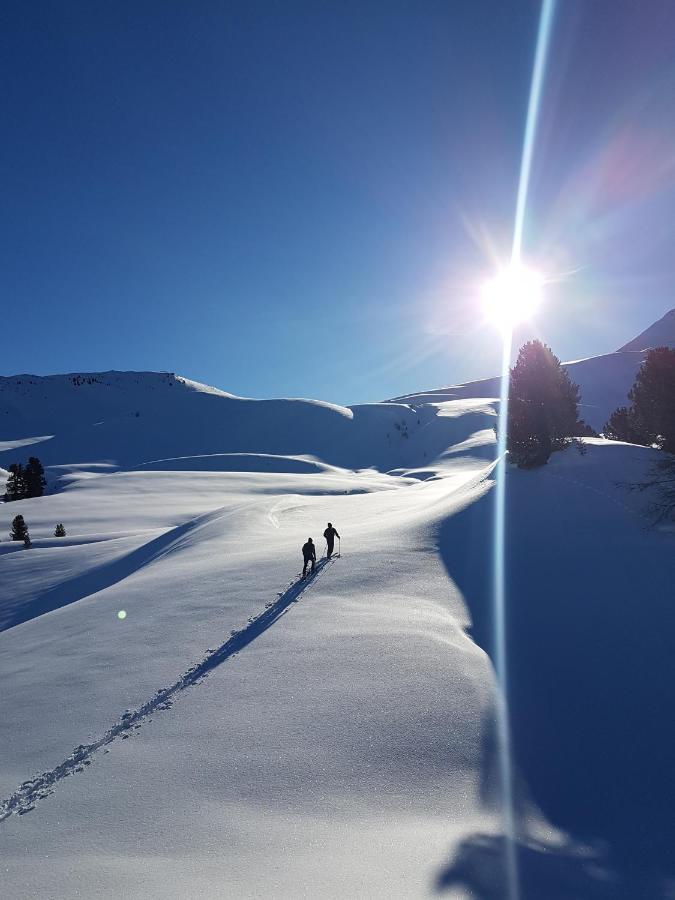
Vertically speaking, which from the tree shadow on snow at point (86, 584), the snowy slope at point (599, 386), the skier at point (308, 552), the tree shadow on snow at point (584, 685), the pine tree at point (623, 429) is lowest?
the tree shadow on snow at point (86, 584)

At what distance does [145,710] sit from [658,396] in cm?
2155

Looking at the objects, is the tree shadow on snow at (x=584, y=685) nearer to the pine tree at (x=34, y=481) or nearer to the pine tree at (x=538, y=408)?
the pine tree at (x=538, y=408)

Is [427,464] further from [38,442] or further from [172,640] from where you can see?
[38,442]

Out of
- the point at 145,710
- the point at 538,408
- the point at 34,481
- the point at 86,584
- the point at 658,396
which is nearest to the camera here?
the point at 145,710

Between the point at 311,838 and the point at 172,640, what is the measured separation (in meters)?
7.12

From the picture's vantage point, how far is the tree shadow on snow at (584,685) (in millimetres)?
5551

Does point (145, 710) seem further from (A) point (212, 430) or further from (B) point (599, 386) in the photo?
(B) point (599, 386)

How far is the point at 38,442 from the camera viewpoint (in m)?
124

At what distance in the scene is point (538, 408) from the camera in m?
22.5

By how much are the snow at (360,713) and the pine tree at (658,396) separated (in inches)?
67.2

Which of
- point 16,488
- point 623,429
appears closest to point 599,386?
point 623,429

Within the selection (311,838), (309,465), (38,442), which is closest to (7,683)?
(311,838)

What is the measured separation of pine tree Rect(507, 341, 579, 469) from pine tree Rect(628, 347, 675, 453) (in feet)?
10.3

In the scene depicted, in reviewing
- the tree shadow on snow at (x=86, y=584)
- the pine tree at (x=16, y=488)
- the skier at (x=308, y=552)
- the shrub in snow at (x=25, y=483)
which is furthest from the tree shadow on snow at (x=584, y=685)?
the shrub in snow at (x=25, y=483)
